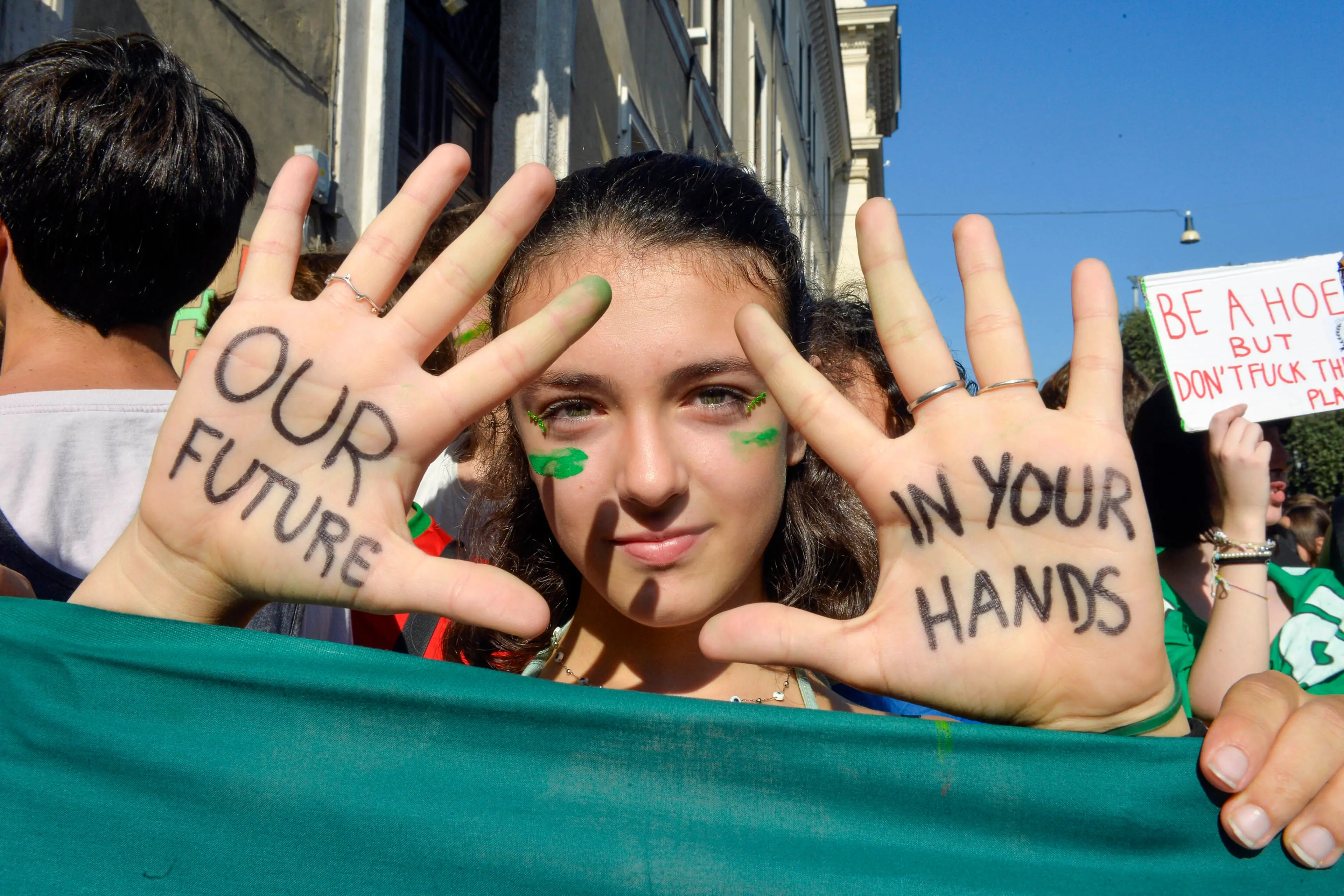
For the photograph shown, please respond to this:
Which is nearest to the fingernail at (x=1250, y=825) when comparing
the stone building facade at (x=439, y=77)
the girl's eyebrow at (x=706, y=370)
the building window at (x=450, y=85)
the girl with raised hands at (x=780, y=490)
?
the girl with raised hands at (x=780, y=490)

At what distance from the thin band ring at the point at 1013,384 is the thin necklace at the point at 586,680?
2.59 ft

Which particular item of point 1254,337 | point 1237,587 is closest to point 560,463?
point 1237,587

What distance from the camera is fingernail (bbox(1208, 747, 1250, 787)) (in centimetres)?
106

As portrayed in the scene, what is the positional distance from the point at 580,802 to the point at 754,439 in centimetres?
67

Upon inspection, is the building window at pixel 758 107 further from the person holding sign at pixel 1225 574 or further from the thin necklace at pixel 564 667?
the thin necklace at pixel 564 667

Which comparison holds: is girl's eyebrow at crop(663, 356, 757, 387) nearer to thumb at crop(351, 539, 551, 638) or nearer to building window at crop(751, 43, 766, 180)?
thumb at crop(351, 539, 551, 638)

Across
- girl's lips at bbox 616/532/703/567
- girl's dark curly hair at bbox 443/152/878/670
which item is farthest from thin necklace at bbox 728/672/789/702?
girl's lips at bbox 616/532/703/567

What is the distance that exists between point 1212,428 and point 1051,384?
50 cm

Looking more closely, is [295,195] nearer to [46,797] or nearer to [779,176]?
[46,797]

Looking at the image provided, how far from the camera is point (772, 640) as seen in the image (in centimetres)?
110

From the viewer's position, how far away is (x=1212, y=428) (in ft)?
10.0

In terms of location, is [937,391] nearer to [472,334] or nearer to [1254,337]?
[472,334]

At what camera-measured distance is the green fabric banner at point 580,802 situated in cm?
107

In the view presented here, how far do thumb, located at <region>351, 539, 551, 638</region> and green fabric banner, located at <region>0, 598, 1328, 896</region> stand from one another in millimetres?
83
